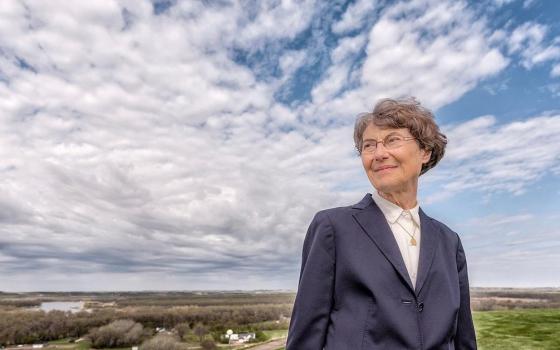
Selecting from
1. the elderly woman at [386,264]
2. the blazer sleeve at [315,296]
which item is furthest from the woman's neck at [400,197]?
the blazer sleeve at [315,296]

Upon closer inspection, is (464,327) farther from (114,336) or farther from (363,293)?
(114,336)

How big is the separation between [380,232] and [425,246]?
0.76 feet

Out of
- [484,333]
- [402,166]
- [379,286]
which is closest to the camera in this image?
[379,286]

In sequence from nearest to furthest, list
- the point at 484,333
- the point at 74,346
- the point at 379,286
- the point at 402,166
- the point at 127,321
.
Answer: the point at 379,286
the point at 402,166
the point at 484,333
the point at 74,346
the point at 127,321

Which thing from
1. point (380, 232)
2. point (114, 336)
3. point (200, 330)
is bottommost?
point (114, 336)

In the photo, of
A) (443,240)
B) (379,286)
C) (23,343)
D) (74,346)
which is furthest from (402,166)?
(23,343)

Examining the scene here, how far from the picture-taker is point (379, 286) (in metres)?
1.52

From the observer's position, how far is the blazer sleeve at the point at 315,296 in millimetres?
1513

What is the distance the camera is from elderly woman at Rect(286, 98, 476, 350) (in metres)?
1.50

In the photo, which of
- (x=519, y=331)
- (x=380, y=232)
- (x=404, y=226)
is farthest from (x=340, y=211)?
(x=519, y=331)

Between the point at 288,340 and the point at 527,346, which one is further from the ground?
the point at 288,340

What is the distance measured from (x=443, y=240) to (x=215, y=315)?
116214 millimetres

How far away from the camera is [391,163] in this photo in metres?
1.78

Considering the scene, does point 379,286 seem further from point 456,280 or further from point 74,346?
point 74,346
